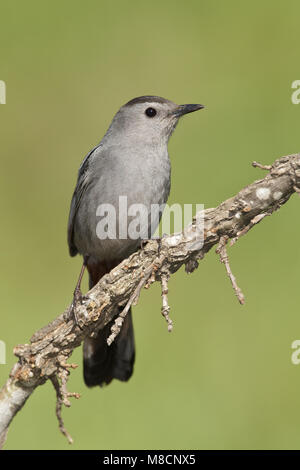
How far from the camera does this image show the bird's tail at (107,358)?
11.3 ft

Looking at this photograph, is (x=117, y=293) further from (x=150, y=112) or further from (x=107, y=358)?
(x=150, y=112)

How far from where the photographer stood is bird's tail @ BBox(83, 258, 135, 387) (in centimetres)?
345

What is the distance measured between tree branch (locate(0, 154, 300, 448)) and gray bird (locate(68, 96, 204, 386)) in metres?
0.62

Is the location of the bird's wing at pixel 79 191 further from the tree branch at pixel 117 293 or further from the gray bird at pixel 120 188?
the tree branch at pixel 117 293

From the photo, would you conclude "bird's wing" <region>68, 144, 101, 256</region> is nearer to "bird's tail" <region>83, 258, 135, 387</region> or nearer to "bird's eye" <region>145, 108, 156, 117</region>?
"bird's eye" <region>145, 108, 156, 117</region>

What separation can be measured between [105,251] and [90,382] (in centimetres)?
68

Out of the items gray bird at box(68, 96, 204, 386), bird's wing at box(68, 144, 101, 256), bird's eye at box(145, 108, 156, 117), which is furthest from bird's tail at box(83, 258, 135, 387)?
bird's eye at box(145, 108, 156, 117)

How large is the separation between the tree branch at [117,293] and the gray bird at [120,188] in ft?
2.02

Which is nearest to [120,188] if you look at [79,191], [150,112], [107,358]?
[79,191]

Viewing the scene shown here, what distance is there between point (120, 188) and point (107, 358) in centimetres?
88

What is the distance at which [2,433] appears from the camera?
104 inches

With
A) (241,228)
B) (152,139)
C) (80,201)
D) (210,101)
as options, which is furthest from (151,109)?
(210,101)

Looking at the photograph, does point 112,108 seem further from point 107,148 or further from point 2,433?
point 2,433

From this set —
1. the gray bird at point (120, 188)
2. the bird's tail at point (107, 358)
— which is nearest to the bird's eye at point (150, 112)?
the gray bird at point (120, 188)
